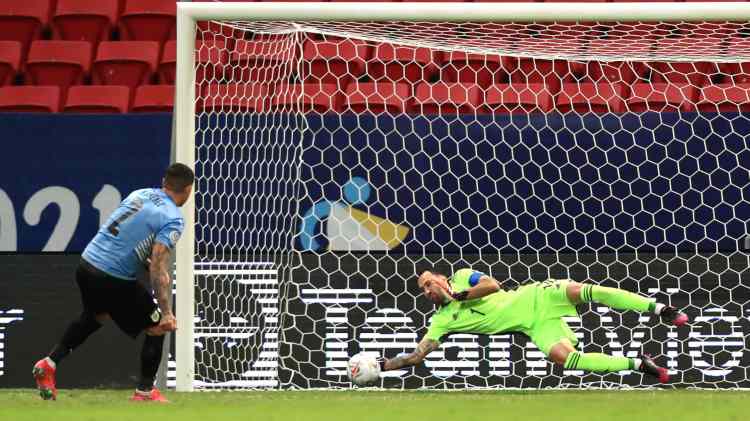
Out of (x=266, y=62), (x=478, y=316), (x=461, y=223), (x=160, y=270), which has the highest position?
(x=266, y=62)

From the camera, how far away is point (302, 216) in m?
8.80

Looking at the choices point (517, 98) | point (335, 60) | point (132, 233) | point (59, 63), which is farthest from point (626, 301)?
point (59, 63)

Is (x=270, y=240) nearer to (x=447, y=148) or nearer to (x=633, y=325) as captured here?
(x=447, y=148)

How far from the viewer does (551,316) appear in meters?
7.82

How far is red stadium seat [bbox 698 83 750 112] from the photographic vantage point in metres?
9.14

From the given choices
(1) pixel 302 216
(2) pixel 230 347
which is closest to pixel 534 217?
(1) pixel 302 216

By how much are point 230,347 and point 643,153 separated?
2.87 metres

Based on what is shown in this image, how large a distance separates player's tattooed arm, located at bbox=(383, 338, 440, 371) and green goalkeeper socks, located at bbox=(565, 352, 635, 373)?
0.79 m

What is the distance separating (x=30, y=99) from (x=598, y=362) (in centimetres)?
499

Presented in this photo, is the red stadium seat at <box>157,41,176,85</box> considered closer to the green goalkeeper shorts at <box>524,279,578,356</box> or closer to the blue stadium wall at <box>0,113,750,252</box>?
the blue stadium wall at <box>0,113,750,252</box>

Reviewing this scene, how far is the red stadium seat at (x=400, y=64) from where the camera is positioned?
386 inches

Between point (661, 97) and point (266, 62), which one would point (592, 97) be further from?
point (266, 62)
